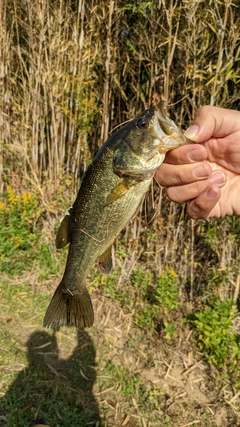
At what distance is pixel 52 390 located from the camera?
10.2 feet

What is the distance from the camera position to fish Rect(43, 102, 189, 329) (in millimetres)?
1488

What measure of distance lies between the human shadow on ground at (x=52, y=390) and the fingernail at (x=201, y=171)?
223 centimetres

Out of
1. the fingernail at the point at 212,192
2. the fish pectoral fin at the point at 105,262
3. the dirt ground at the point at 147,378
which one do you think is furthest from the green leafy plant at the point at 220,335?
the fish pectoral fin at the point at 105,262

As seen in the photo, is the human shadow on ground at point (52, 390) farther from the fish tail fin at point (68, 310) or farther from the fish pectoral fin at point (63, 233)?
the fish pectoral fin at point (63, 233)

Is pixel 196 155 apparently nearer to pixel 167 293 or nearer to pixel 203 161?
pixel 203 161

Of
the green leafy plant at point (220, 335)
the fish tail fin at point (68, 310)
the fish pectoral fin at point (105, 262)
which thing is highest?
the fish pectoral fin at point (105, 262)

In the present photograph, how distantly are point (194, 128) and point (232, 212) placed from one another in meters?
0.72

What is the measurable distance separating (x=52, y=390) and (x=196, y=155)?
250 centimetres

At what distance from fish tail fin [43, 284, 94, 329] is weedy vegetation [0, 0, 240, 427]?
148 cm

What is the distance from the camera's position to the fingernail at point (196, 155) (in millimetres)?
1692

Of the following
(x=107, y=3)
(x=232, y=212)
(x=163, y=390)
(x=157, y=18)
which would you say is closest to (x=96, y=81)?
(x=107, y=3)

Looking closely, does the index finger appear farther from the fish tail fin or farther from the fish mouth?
the fish tail fin

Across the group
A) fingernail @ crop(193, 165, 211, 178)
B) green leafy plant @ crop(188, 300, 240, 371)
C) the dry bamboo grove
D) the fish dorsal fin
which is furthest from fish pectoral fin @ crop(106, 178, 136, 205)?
green leafy plant @ crop(188, 300, 240, 371)

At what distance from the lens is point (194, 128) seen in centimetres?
181
